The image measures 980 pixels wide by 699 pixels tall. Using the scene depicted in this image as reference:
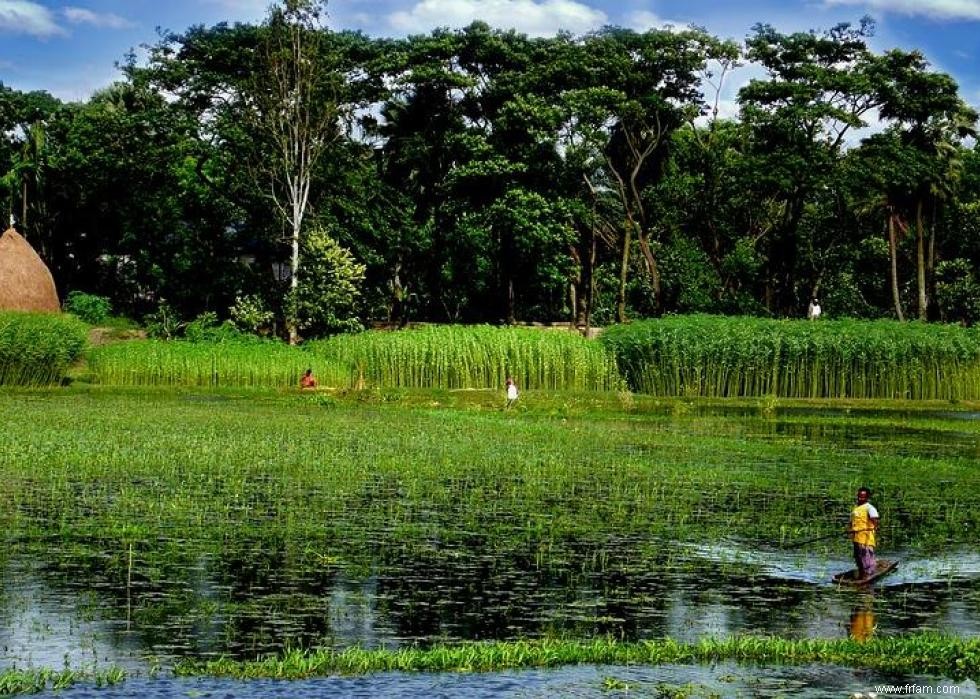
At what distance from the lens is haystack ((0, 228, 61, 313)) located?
49.6 metres

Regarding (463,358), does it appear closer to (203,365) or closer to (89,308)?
(203,365)

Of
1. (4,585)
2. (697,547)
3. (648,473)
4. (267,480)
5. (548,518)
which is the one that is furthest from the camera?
(648,473)

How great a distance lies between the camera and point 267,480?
76.3 feet

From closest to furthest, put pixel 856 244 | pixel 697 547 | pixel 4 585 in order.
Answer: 1. pixel 4 585
2. pixel 697 547
3. pixel 856 244

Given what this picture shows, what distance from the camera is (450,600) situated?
15.1m

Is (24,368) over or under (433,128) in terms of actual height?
under

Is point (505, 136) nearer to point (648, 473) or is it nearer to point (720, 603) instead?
point (648, 473)

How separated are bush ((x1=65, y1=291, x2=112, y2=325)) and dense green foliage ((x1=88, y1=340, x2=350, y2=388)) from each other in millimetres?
12083

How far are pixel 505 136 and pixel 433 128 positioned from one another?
3.71 m

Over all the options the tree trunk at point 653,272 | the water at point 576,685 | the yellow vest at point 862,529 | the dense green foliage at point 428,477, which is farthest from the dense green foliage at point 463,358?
the water at point 576,685

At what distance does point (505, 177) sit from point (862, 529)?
138 ft

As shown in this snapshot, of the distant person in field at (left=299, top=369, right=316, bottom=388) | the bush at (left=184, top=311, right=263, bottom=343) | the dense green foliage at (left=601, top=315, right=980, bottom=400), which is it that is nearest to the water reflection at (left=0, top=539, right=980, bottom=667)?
the distant person in field at (left=299, top=369, right=316, bottom=388)

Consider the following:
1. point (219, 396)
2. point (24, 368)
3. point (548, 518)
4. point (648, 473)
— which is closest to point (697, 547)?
point (548, 518)

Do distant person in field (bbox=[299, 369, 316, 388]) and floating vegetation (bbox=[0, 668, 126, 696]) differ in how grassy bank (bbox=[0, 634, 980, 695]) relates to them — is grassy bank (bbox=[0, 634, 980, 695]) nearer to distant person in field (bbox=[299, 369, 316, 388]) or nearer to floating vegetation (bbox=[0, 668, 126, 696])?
floating vegetation (bbox=[0, 668, 126, 696])
